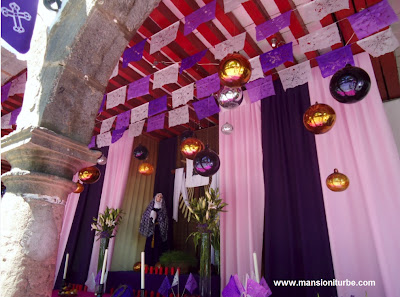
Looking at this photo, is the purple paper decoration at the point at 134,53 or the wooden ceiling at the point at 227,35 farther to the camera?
the purple paper decoration at the point at 134,53

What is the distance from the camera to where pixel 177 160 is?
Answer: 6379 millimetres

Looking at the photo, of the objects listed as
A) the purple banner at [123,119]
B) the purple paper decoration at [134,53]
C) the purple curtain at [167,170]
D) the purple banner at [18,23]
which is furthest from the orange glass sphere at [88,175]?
the purple banner at [18,23]

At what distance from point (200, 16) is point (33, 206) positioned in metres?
2.59

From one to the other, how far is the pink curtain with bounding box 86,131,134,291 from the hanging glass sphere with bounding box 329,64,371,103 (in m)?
4.72

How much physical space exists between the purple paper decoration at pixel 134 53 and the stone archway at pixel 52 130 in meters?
1.65

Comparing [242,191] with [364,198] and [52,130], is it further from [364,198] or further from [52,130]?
[52,130]

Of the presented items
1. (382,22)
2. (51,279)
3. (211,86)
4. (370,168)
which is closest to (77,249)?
(211,86)

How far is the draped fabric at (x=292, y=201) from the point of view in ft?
11.1

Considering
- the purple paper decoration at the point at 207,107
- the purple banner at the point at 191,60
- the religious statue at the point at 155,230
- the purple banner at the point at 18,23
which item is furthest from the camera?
the religious statue at the point at 155,230

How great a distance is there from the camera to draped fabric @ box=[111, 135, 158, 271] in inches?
224

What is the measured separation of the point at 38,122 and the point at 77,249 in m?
5.51

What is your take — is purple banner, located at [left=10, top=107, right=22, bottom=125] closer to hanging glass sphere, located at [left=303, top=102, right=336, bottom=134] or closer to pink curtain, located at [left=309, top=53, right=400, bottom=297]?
hanging glass sphere, located at [left=303, top=102, right=336, bottom=134]

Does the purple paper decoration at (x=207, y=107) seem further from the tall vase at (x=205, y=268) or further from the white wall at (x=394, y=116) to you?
the white wall at (x=394, y=116)

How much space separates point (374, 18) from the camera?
276 cm
